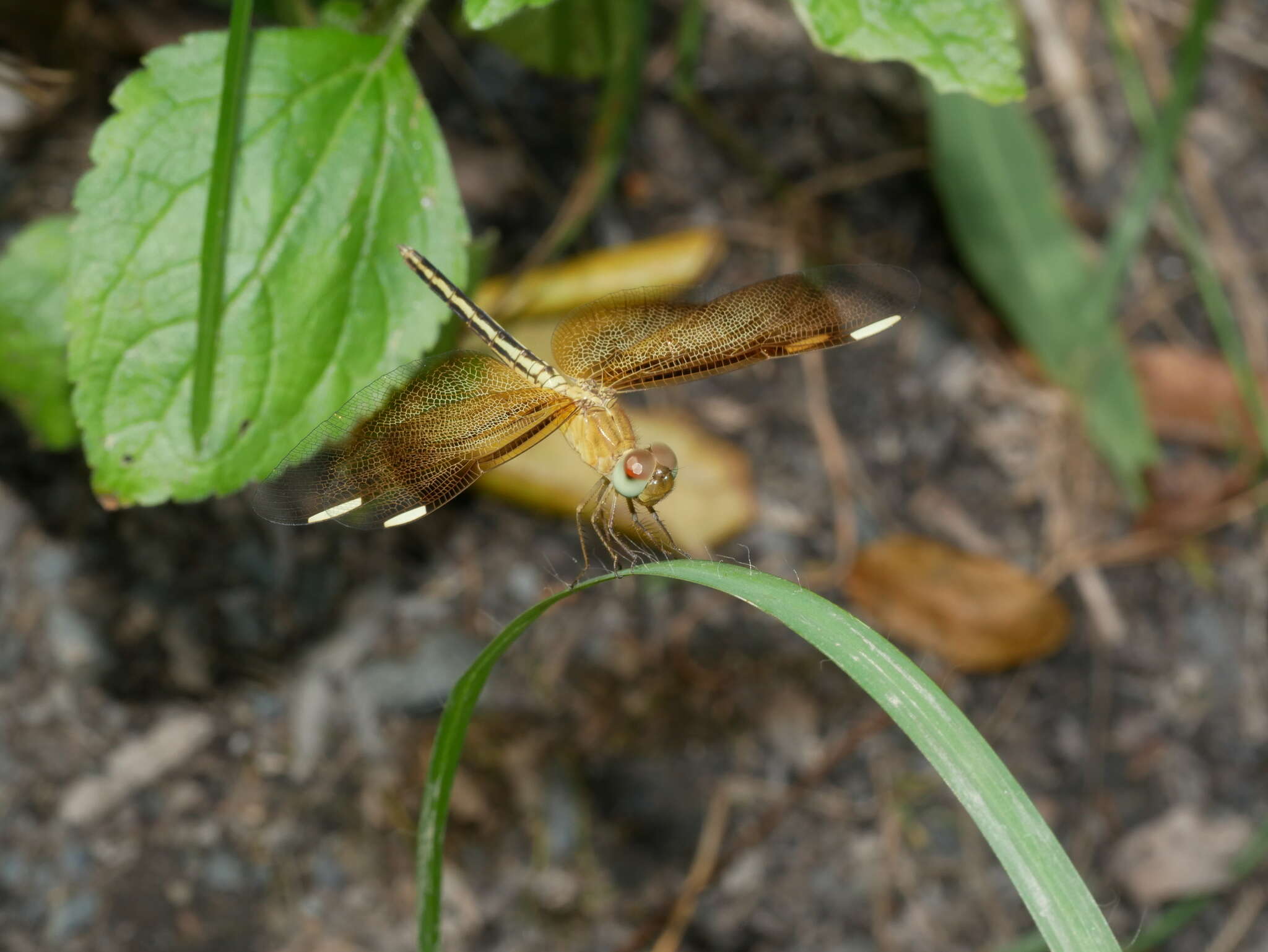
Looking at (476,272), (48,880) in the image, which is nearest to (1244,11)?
(476,272)

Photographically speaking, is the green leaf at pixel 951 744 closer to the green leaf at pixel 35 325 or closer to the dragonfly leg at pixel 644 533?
the dragonfly leg at pixel 644 533

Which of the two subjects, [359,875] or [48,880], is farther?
[359,875]

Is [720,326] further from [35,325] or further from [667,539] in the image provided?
[35,325]

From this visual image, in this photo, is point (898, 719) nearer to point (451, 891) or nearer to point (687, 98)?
point (451, 891)

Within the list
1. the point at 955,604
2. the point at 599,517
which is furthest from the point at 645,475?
the point at 955,604

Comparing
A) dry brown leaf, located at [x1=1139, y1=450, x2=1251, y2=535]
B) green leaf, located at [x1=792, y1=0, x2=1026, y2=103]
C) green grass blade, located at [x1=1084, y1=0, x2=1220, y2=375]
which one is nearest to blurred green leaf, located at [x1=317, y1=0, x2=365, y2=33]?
green leaf, located at [x1=792, y1=0, x2=1026, y2=103]

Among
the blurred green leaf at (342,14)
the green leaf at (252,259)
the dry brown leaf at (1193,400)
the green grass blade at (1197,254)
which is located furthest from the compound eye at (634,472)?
the green grass blade at (1197,254)
